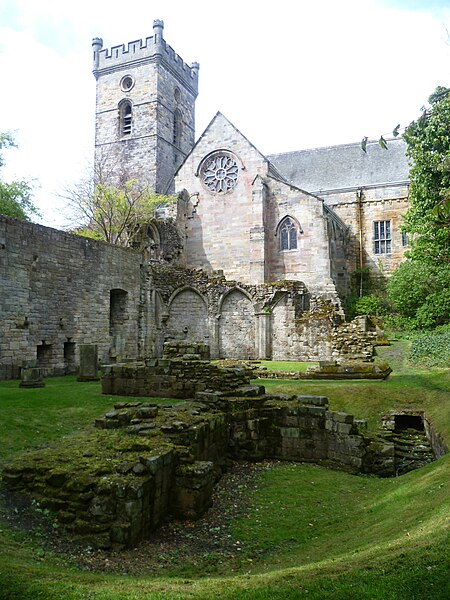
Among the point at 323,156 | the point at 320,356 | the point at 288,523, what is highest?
the point at 323,156

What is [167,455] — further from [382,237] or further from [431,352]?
[382,237]

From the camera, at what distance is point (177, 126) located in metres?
49.0

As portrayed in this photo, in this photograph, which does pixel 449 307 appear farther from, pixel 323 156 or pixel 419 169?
pixel 323 156

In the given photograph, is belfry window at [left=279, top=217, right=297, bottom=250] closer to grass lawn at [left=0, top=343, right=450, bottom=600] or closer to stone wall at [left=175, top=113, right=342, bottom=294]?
stone wall at [left=175, top=113, right=342, bottom=294]

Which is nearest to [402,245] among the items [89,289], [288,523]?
[89,289]

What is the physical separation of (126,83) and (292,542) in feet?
157

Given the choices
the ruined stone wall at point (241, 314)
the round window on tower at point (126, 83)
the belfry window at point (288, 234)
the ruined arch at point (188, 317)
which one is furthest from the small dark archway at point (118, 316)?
the round window on tower at point (126, 83)

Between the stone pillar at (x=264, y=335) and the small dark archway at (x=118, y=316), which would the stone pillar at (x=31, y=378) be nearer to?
the small dark archway at (x=118, y=316)

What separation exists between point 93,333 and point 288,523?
595 inches

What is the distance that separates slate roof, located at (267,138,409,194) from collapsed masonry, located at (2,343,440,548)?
2794 cm

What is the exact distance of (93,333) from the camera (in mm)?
20688

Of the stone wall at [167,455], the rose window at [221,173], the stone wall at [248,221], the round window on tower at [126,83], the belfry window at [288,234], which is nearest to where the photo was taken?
the stone wall at [167,455]

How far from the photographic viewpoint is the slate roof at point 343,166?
124 feet

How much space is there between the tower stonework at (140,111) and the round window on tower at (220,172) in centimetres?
1053
